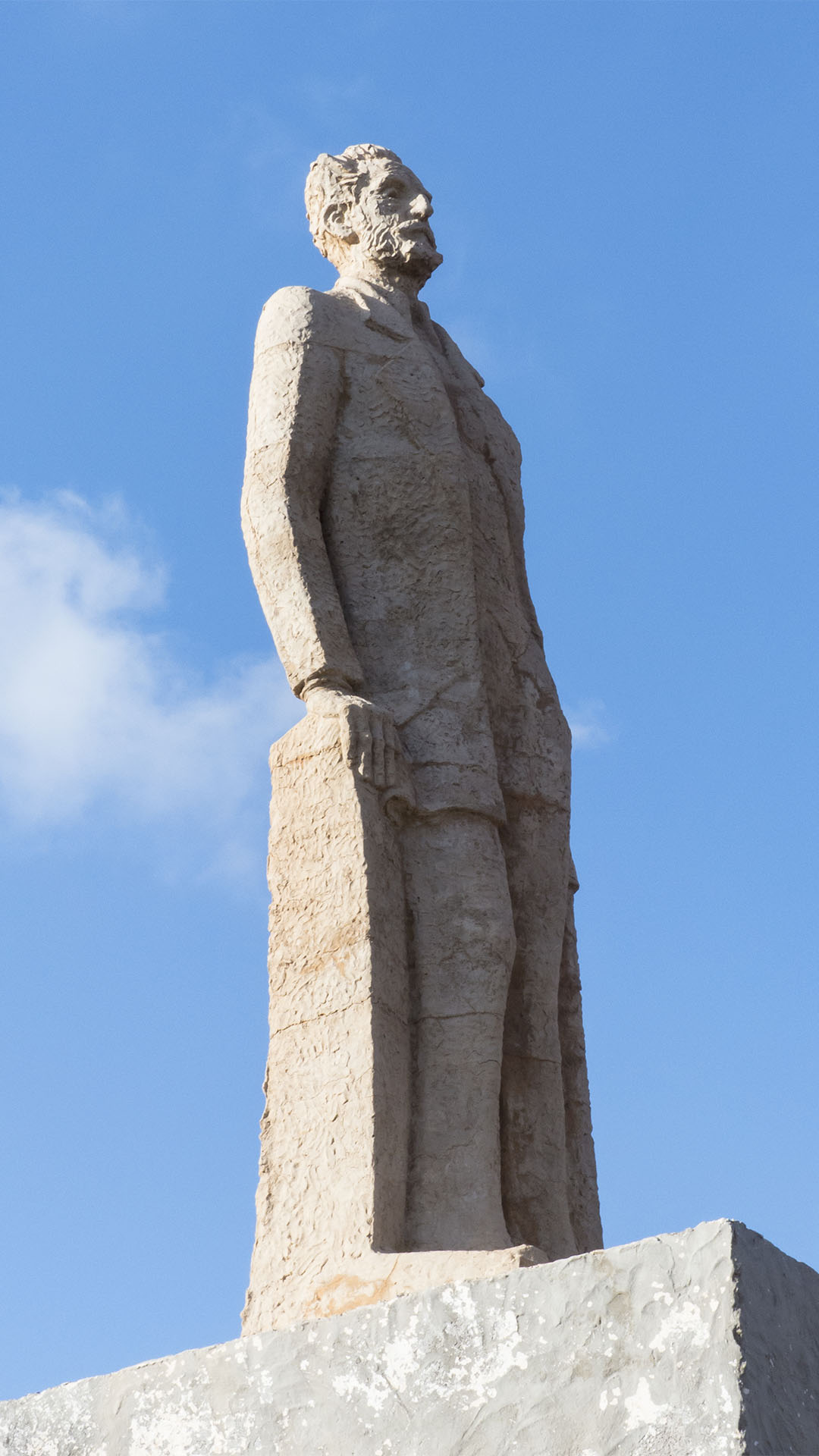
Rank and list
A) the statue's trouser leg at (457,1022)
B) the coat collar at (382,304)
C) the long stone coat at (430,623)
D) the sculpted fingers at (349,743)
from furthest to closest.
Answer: the coat collar at (382,304) → the long stone coat at (430,623) → the sculpted fingers at (349,743) → the statue's trouser leg at (457,1022)

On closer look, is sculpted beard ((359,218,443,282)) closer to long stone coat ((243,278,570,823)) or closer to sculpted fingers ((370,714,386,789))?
long stone coat ((243,278,570,823))

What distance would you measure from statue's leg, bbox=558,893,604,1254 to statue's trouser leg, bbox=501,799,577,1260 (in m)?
0.08

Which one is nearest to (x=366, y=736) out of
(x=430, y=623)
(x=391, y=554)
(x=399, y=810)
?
(x=399, y=810)

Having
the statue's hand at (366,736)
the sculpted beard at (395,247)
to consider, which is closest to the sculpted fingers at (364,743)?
the statue's hand at (366,736)

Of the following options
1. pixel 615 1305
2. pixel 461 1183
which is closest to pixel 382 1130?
pixel 461 1183

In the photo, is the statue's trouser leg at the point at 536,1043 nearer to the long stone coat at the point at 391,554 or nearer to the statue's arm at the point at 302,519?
the long stone coat at the point at 391,554

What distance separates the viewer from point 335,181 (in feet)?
23.4

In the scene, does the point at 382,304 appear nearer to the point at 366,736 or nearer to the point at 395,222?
the point at 395,222

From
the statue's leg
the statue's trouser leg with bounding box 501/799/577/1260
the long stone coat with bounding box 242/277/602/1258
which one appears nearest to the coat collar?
the long stone coat with bounding box 242/277/602/1258

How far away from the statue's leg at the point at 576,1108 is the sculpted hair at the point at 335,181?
8.42 feet

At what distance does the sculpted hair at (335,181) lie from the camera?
7125 millimetres

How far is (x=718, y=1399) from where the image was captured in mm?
3906

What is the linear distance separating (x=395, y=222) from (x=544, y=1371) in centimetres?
425

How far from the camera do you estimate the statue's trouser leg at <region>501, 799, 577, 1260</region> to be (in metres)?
6.15
